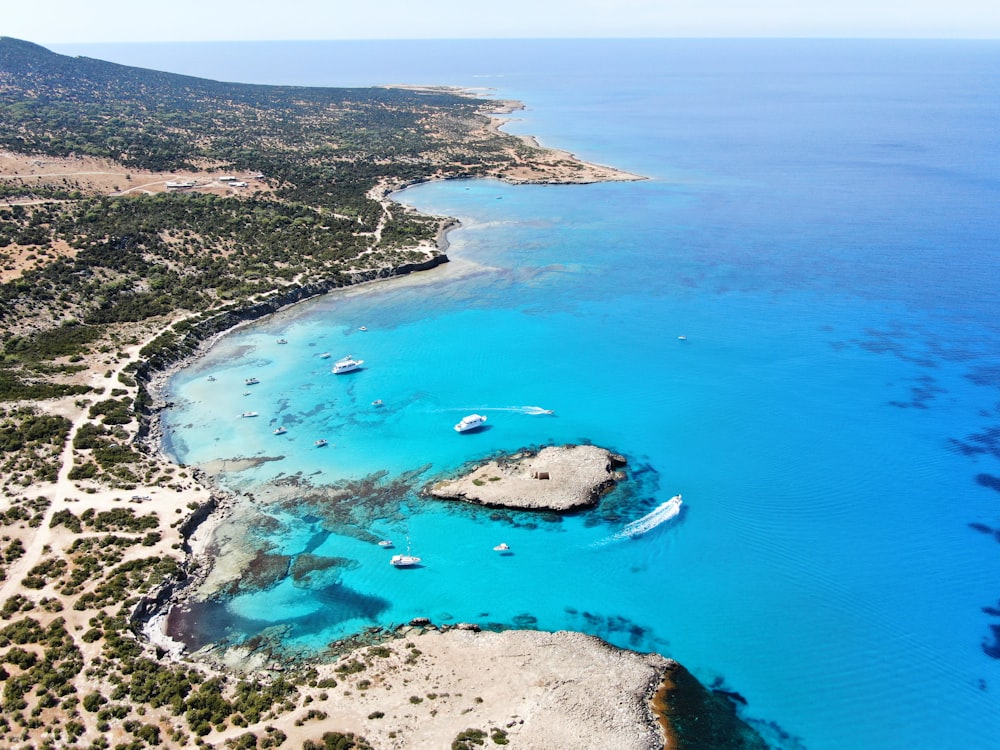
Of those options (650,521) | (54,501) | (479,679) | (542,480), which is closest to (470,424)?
(542,480)

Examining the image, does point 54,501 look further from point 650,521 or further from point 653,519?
point 653,519

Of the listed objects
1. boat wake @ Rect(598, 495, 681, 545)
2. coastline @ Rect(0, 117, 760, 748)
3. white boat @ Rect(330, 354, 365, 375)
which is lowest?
coastline @ Rect(0, 117, 760, 748)

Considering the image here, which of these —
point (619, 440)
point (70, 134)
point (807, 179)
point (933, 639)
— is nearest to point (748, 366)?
point (619, 440)

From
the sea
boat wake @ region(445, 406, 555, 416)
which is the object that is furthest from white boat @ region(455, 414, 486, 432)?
boat wake @ region(445, 406, 555, 416)

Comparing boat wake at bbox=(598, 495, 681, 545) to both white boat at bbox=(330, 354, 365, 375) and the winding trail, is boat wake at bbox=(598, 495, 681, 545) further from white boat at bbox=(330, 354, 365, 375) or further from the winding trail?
the winding trail

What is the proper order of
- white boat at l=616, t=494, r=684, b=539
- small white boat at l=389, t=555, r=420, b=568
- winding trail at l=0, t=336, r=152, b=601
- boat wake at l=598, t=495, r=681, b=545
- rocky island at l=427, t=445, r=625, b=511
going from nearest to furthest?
winding trail at l=0, t=336, r=152, b=601 → small white boat at l=389, t=555, r=420, b=568 → boat wake at l=598, t=495, r=681, b=545 → white boat at l=616, t=494, r=684, b=539 → rocky island at l=427, t=445, r=625, b=511

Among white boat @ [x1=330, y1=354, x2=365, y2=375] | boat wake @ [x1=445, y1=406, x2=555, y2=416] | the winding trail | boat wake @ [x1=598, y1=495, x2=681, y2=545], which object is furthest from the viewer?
white boat @ [x1=330, y1=354, x2=365, y2=375]
